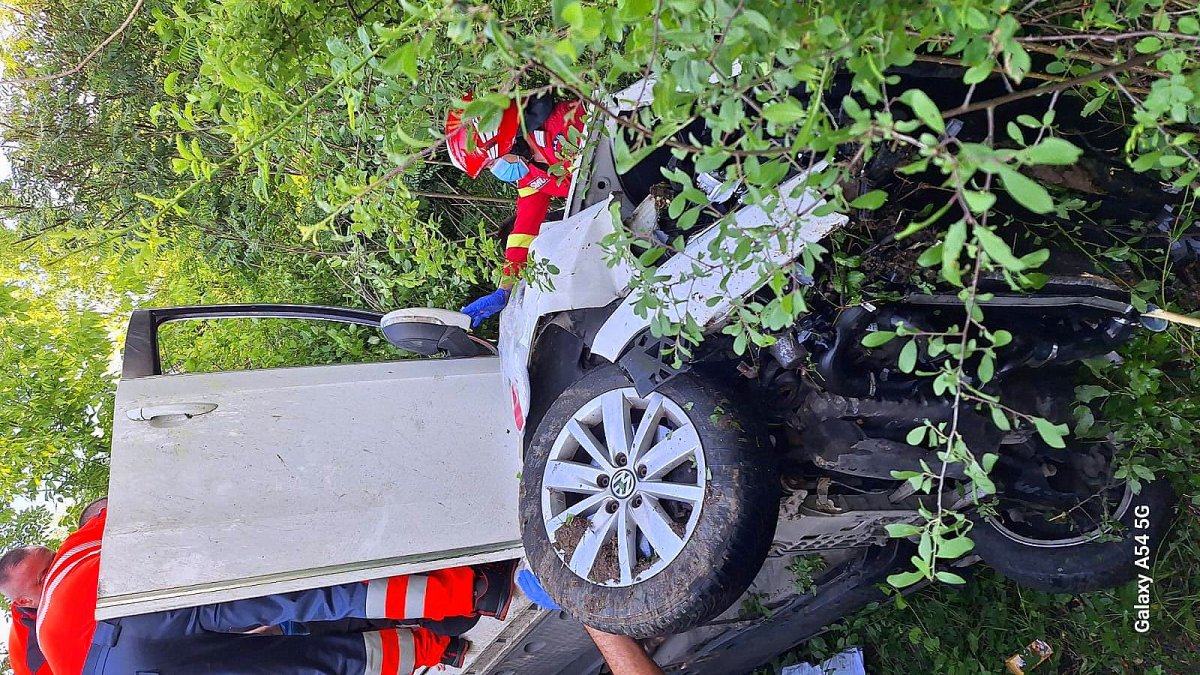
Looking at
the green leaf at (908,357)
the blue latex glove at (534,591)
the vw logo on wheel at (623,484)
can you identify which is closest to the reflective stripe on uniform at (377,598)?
the blue latex glove at (534,591)

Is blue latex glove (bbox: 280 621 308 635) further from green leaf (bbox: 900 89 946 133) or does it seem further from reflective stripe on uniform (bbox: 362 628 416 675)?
green leaf (bbox: 900 89 946 133)

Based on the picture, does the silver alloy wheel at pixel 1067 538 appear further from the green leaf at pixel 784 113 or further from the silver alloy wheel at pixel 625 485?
the green leaf at pixel 784 113

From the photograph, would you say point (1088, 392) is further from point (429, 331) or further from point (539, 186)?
point (429, 331)

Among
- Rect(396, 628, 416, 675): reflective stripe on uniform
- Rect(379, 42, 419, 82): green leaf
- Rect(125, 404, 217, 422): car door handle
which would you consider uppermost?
Result: Rect(379, 42, 419, 82): green leaf

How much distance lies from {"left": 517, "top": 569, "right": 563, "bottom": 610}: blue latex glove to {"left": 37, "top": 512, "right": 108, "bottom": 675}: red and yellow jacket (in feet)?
5.75

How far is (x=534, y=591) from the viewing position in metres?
2.99

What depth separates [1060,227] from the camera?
2070 mm

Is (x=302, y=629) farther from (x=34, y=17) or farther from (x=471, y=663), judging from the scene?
(x=34, y=17)

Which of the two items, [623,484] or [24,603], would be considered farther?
[24,603]

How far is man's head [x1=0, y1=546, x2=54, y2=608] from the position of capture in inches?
138

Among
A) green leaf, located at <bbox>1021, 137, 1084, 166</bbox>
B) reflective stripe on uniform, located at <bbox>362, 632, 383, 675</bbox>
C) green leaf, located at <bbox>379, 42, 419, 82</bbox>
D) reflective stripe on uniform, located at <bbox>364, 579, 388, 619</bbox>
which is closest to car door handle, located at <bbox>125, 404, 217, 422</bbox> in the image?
reflective stripe on uniform, located at <bbox>364, 579, 388, 619</bbox>

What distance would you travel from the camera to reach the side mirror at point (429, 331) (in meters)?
3.23

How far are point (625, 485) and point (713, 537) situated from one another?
0.38 m

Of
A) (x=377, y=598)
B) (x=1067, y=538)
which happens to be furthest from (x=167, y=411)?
(x=1067, y=538)
